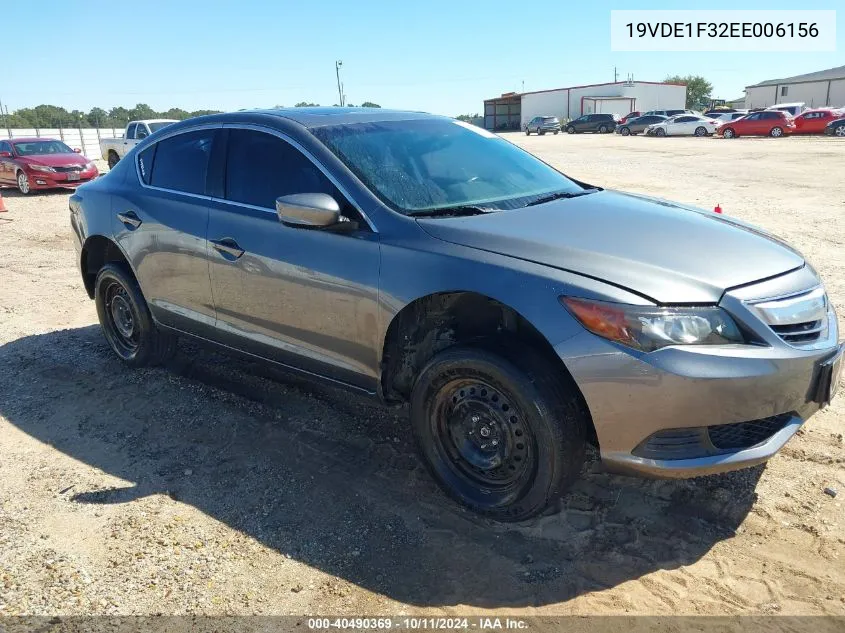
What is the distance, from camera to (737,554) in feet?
9.25

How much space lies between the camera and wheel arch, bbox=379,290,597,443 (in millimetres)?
2953

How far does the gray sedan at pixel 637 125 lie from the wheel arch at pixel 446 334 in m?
45.2

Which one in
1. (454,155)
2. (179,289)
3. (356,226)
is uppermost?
(454,155)

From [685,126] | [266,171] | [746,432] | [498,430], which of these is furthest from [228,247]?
[685,126]

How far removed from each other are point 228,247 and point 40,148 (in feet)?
56.1

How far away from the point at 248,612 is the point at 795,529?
238cm

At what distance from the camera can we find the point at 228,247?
12.6 ft

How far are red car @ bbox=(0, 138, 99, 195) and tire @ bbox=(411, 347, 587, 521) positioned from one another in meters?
16.9

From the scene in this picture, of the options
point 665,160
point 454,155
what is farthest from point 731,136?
point 454,155

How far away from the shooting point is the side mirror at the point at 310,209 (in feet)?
10.5

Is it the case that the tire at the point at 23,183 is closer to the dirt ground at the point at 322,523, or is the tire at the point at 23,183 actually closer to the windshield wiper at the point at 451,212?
the dirt ground at the point at 322,523

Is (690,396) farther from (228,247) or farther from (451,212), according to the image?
(228,247)

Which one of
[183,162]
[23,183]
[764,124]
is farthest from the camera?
[764,124]

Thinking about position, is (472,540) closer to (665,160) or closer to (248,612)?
(248,612)
